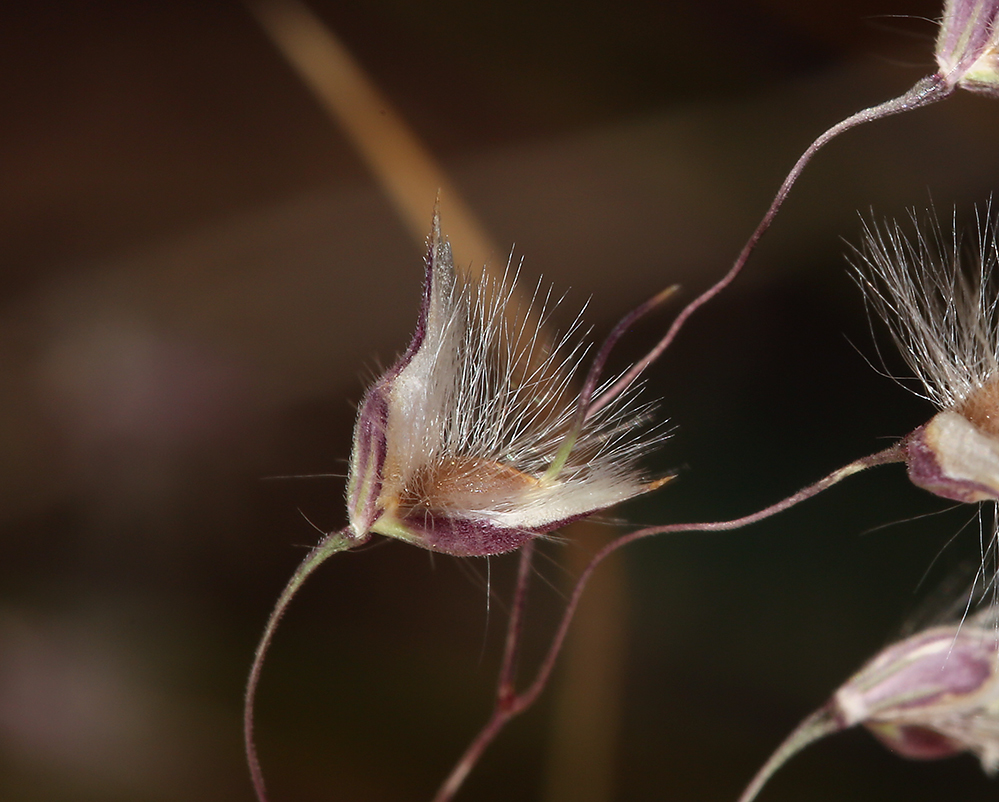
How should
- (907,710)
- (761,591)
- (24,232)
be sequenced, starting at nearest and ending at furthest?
1. (907,710)
2. (24,232)
3. (761,591)

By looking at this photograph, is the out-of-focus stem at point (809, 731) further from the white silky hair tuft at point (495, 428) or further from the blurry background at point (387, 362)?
the blurry background at point (387, 362)

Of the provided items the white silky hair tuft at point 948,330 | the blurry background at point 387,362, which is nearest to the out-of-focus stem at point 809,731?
the white silky hair tuft at point 948,330

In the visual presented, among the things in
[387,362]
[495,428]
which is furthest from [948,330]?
[387,362]

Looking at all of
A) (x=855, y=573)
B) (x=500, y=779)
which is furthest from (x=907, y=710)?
(x=500, y=779)

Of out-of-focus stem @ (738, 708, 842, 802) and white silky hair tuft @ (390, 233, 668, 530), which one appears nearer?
white silky hair tuft @ (390, 233, 668, 530)

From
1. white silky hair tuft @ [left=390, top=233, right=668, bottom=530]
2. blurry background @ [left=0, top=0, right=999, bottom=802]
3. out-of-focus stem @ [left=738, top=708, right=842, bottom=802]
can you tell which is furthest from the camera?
blurry background @ [left=0, top=0, right=999, bottom=802]

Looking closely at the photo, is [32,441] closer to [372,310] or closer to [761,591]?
[372,310]

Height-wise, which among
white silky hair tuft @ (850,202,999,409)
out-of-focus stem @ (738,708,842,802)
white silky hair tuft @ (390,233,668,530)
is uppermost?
white silky hair tuft @ (850,202,999,409)

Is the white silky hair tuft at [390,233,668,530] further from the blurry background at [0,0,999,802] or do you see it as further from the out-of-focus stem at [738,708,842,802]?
the blurry background at [0,0,999,802]

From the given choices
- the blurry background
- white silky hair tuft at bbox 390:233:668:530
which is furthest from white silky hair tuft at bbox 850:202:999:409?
the blurry background
